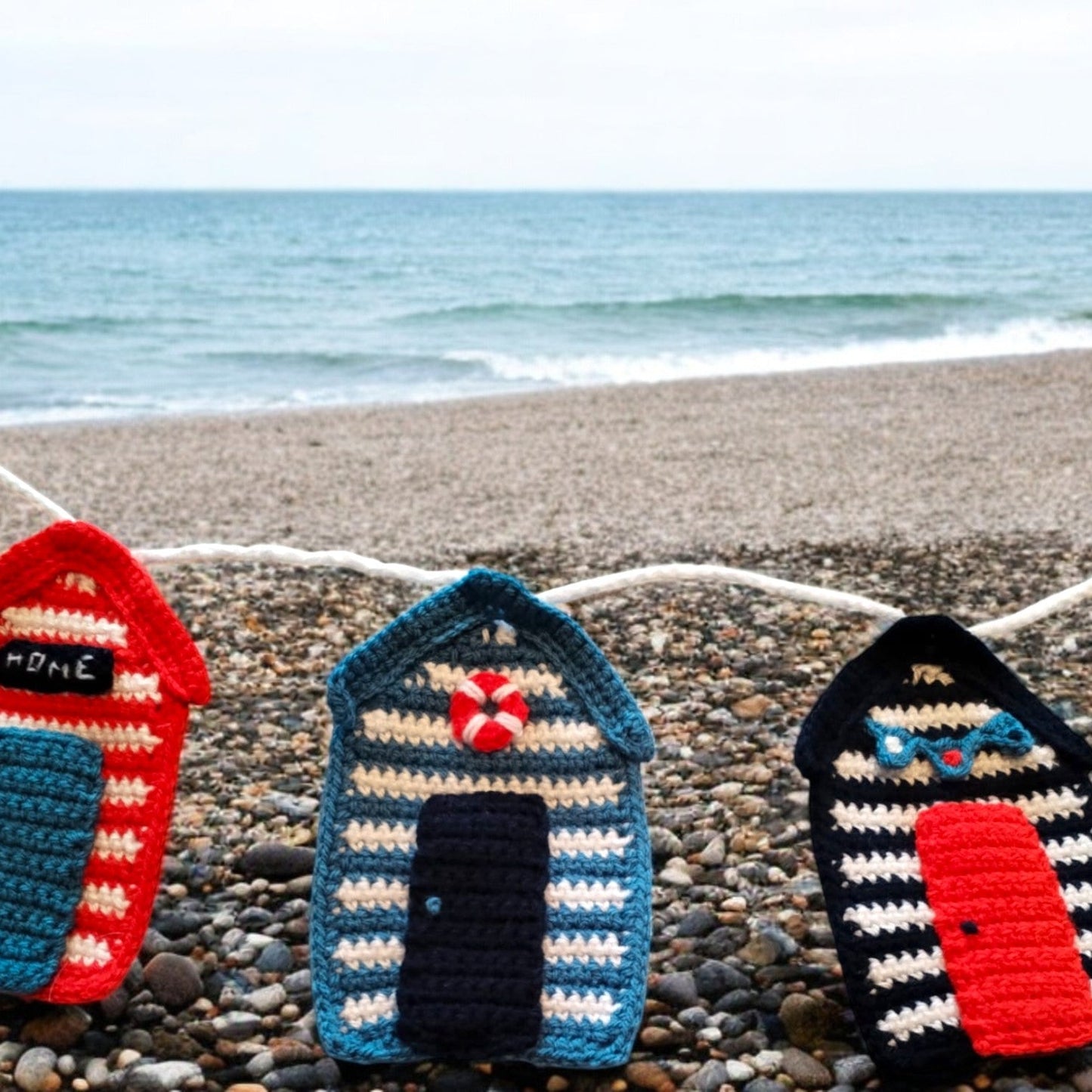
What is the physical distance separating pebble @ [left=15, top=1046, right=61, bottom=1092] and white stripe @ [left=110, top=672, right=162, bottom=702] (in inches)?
29.1

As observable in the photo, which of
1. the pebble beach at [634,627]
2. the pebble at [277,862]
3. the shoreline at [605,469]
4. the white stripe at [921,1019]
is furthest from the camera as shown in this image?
the shoreline at [605,469]

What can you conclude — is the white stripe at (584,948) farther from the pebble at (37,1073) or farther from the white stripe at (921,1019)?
the pebble at (37,1073)

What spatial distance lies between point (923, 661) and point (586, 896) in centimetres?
85

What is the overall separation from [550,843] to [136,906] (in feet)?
2.75

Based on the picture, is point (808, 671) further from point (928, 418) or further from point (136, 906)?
point (928, 418)

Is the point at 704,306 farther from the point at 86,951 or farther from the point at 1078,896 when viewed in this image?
the point at 86,951

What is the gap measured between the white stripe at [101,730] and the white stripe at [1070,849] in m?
1.83

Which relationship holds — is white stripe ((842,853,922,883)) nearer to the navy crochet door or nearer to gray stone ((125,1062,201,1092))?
the navy crochet door

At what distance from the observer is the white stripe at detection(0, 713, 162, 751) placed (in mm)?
2658

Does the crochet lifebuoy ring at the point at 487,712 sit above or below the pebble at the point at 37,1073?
above

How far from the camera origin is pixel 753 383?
1489 centimetres

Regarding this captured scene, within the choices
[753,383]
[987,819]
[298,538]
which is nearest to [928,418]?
[753,383]

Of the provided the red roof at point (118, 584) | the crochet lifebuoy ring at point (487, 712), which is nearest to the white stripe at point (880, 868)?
the crochet lifebuoy ring at point (487, 712)

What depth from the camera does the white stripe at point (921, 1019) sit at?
2486 millimetres
